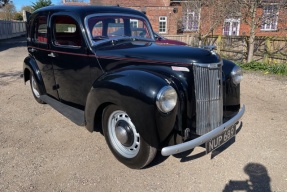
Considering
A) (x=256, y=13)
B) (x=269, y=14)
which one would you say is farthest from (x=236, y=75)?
(x=269, y=14)

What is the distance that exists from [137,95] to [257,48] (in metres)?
10.1

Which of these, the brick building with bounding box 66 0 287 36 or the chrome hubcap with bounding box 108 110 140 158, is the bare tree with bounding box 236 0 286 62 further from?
the chrome hubcap with bounding box 108 110 140 158

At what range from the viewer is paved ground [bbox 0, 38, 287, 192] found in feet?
8.82

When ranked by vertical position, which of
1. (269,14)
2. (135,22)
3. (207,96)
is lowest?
(207,96)

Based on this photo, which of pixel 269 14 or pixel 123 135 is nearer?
pixel 123 135

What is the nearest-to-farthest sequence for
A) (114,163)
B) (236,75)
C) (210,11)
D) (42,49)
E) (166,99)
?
(166,99) → (114,163) → (236,75) → (42,49) → (210,11)

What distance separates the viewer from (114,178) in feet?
9.21

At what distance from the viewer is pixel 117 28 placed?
3.93 metres

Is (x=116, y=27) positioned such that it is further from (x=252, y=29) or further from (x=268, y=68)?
(x=252, y=29)

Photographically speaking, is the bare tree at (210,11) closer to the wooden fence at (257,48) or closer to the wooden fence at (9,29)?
the wooden fence at (257,48)

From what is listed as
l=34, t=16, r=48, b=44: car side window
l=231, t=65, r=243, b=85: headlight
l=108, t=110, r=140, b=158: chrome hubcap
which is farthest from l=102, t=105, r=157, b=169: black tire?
l=34, t=16, r=48, b=44: car side window

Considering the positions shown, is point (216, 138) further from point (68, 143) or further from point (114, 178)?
point (68, 143)

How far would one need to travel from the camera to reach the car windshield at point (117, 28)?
142 inches

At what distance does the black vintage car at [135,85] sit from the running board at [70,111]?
18 mm
